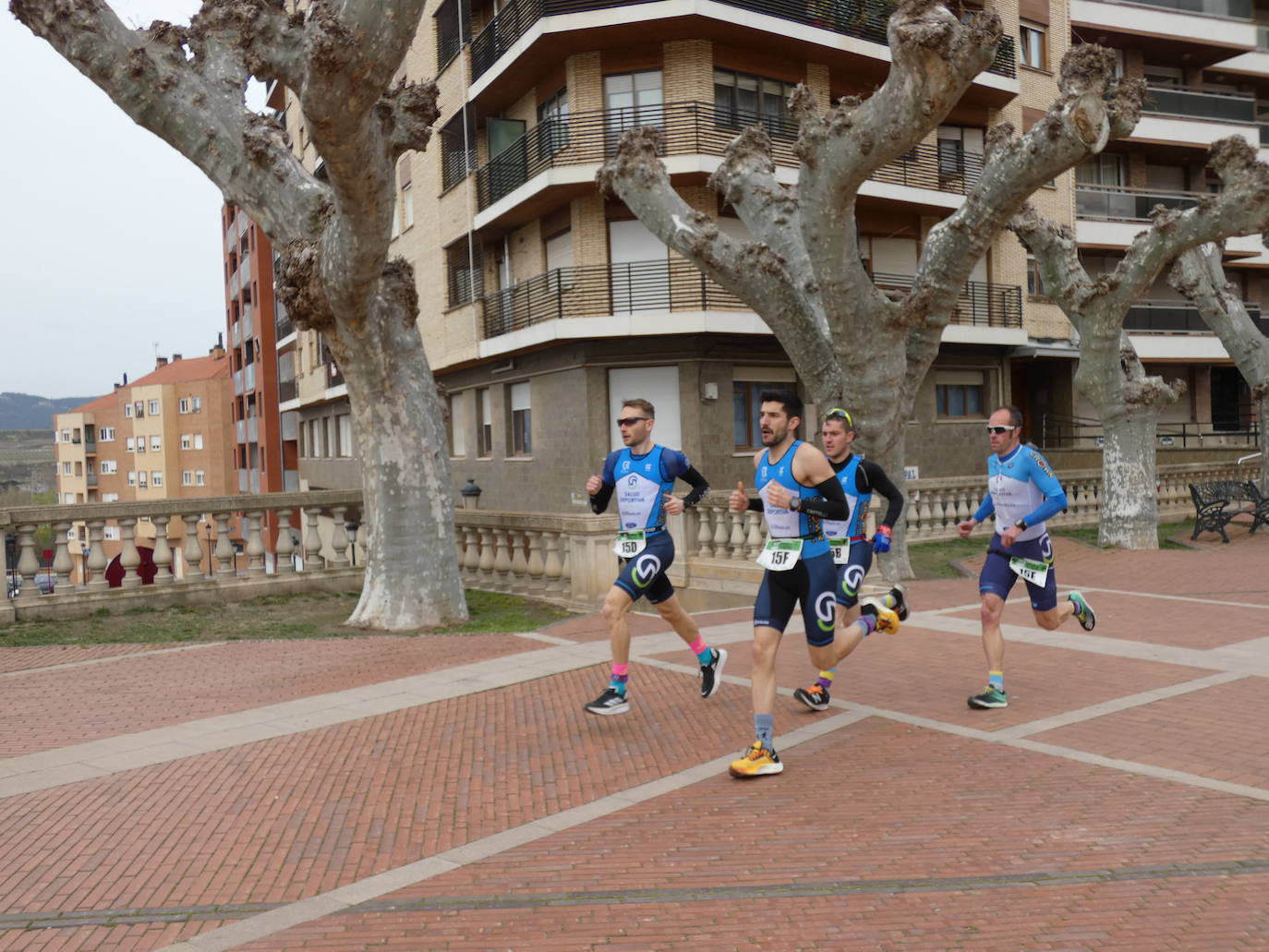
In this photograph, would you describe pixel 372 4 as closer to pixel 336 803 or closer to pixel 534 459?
pixel 336 803

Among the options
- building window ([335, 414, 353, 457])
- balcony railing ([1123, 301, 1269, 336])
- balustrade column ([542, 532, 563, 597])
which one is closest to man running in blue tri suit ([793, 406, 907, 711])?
balustrade column ([542, 532, 563, 597])

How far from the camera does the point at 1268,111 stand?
38.9 m

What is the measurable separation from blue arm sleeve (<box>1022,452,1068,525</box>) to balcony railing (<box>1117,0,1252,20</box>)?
3343 cm

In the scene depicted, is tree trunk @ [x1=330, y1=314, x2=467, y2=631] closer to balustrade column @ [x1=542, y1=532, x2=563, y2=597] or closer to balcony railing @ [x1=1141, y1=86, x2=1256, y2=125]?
balustrade column @ [x1=542, y1=532, x2=563, y2=597]

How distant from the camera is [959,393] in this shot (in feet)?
94.4

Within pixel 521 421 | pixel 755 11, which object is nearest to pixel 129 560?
pixel 521 421

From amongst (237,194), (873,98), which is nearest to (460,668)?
(237,194)

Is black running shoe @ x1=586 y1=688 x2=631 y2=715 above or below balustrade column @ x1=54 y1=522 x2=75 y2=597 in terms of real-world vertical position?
below

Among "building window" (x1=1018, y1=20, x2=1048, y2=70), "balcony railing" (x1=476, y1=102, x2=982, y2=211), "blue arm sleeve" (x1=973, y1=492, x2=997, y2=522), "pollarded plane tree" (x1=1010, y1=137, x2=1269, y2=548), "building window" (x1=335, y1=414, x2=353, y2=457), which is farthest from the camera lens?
"building window" (x1=335, y1=414, x2=353, y2=457)

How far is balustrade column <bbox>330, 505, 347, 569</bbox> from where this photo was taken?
1363 centimetres

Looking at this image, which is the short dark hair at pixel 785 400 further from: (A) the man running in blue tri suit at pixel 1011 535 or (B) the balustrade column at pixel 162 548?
(B) the balustrade column at pixel 162 548

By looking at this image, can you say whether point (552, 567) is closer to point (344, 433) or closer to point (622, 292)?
point (622, 292)

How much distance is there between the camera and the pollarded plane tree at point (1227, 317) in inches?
791

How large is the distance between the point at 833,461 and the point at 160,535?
26.5ft
